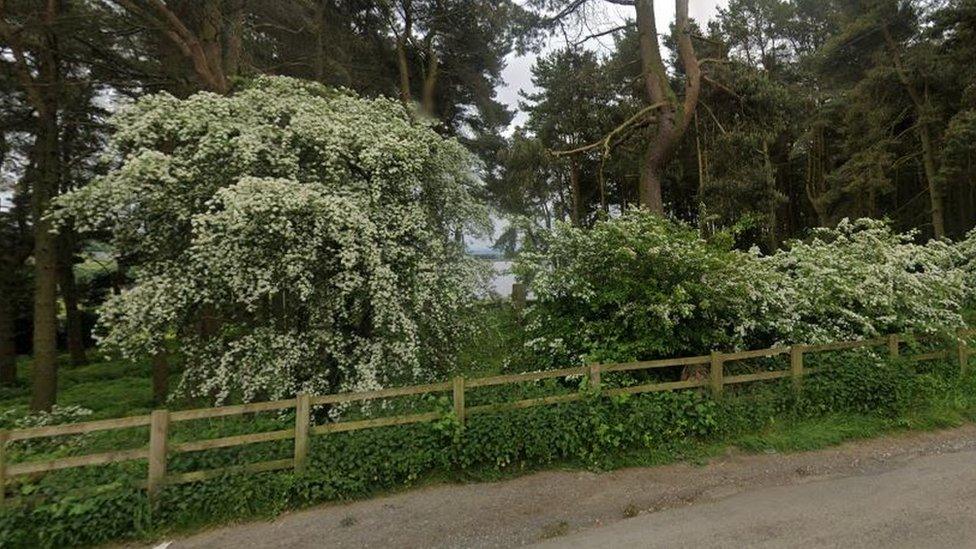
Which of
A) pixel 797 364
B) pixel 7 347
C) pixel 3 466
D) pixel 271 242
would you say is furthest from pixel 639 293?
pixel 7 347

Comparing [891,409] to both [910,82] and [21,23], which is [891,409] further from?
[910,82]

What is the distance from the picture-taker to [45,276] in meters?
7.42

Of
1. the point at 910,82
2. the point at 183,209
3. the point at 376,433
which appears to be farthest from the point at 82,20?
the point at 910,82

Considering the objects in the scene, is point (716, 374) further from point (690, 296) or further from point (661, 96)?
point (661, 96)

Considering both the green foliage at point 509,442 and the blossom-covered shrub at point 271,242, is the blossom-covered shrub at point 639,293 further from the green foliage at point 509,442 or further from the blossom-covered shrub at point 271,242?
the blossom-covered shrub at point 271,242

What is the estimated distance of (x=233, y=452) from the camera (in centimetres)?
443

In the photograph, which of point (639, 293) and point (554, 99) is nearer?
point (639, 293)

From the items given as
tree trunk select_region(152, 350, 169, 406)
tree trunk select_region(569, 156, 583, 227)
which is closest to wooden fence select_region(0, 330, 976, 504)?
tree trunk select_region(152, 350, 169, 406)

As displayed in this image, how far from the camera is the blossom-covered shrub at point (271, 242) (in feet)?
16.4

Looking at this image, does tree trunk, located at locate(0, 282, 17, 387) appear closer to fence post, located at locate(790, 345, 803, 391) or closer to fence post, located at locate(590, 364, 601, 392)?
fence post, located at locate(590, 364, 601, 392)

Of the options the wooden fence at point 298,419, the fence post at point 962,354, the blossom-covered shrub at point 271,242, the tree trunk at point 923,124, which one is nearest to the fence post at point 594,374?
the wooden fence at point 298,419

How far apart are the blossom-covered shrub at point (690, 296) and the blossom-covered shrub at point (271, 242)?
141 centimetres

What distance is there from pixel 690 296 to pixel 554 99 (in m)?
14.1

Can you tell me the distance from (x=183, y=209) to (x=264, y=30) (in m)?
6.99
